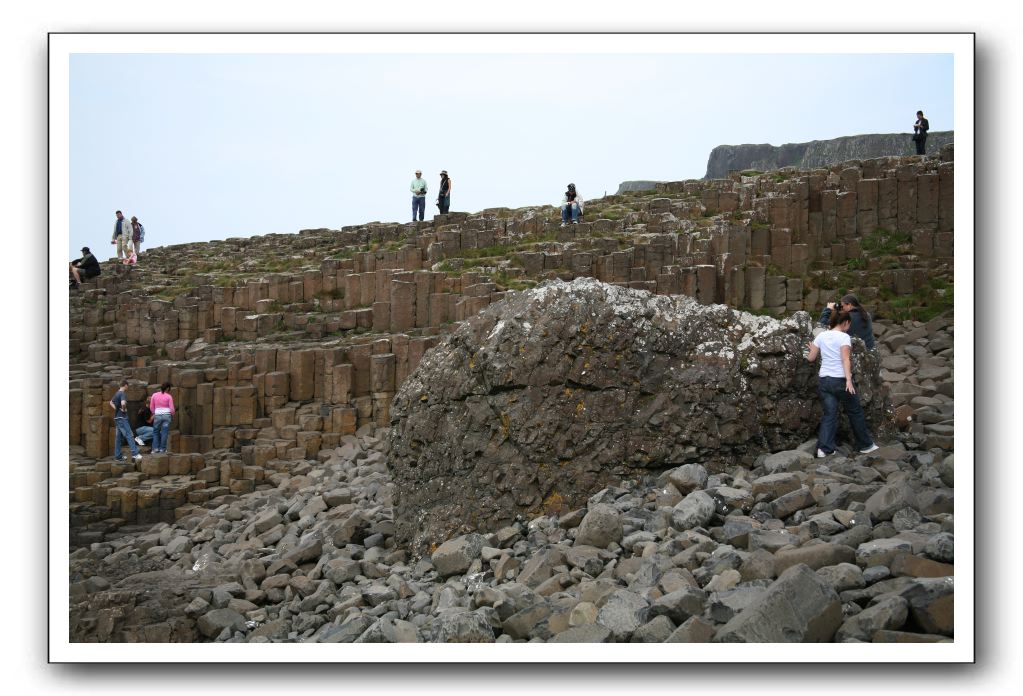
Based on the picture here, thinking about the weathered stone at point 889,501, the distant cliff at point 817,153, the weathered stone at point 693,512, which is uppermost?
the distant cliff at point 817,153

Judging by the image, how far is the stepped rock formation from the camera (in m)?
9.56

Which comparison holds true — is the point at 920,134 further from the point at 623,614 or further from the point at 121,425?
the point at 121,425

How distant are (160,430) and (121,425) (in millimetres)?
610

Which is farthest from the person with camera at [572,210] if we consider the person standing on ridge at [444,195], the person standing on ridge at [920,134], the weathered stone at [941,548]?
the weathered stone at [941,548]

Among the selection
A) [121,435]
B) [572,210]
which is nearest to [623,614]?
[121,435]

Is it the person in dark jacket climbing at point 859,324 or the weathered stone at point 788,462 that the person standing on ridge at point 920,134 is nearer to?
the person in dark jacket climbing at point 859,324

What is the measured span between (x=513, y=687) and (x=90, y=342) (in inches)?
649

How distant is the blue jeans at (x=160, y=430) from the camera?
18.0 meters

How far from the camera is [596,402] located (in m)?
9.67

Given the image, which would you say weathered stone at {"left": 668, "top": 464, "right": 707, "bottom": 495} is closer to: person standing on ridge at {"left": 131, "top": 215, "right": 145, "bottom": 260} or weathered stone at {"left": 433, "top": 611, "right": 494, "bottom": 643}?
weathered stone at {"left": 433, "top": 611, "right": 494, "bottom": 643}

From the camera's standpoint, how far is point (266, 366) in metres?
19.5

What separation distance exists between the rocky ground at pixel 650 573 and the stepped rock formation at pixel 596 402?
0.88 feet

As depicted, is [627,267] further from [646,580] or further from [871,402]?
[646,580]

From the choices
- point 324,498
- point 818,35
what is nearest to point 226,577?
point 324,498
